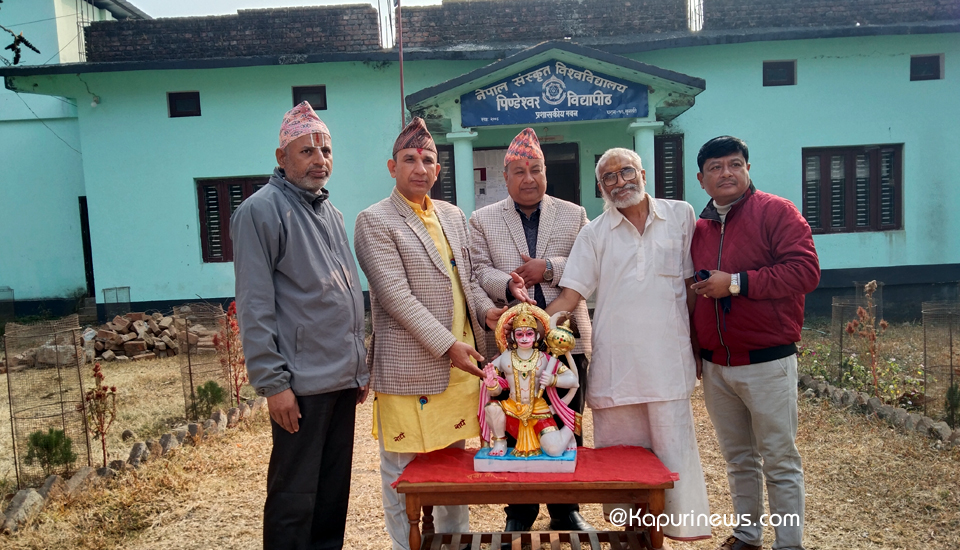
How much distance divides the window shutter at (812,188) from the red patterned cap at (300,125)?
32.1ft

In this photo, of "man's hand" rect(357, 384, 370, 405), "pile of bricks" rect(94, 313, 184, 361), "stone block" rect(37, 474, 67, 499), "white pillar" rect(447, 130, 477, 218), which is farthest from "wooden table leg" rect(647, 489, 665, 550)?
"pile of bricks" rect(94, 313, 184, 361)

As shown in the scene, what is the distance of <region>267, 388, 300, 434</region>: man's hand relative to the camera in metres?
2.69

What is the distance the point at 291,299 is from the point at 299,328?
14 centimetres

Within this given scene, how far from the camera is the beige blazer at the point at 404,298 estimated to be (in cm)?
301

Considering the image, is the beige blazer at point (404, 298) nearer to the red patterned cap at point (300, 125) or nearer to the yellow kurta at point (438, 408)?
the yellow kurta at point (438, 408)

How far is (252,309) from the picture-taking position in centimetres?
267

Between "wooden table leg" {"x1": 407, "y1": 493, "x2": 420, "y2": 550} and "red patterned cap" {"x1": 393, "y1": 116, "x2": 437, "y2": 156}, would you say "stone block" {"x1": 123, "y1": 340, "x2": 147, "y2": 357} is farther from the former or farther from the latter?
"wooden table leg" {"x1": 407, "y1": 493, "x2": 420, "y2": 550}

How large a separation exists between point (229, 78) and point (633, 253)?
9638 millimetres

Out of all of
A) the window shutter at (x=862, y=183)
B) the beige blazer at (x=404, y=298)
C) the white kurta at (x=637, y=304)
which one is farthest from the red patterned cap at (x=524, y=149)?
the window shutter at (x=862, y=183)

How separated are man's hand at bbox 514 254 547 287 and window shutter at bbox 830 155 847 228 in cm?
914

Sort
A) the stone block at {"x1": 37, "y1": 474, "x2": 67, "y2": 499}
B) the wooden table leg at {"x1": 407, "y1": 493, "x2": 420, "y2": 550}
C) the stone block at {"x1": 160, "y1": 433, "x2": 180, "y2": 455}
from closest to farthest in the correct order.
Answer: the wooden table leg at {"x1": 407, "y1": 493, "x2": 420, "y2": 550} < the stone block at {"x1": 37, "y1": 474, "x2": 67, "y2": 499} < the stone block at {"x1": 160, "y1": 433, "x2": 180, "y2": 455}

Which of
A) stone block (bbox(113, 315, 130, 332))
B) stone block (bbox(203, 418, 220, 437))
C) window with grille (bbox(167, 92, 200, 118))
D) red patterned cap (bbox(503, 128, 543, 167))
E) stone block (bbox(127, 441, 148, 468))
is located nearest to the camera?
red patterned cap (bbox(503, 128, 543, 167))

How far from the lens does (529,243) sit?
11.6 feet

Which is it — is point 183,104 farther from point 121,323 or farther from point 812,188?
point 812,188
